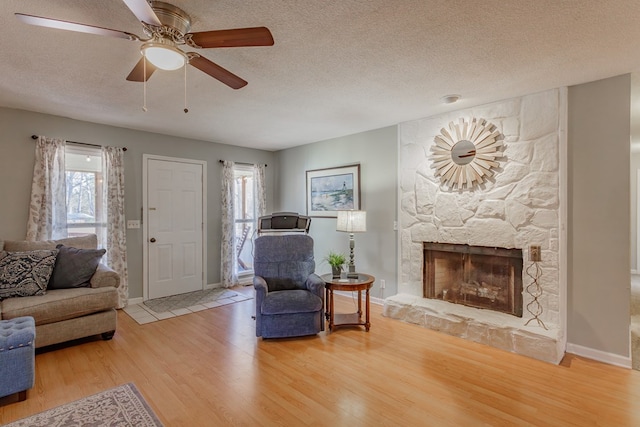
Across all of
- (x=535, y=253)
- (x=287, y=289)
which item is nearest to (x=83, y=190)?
(x=287, y=289)

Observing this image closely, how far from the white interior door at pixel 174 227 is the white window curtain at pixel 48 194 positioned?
0.99 m

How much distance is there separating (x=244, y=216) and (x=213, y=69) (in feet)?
13.1

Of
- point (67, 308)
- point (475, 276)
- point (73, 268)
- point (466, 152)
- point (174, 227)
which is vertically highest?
point (466, 152)

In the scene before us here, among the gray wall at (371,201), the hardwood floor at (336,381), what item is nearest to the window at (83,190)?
the hardwood floor at (336,381)

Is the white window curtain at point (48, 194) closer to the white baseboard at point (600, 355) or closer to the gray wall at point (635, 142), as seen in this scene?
the white baseboard at point (600, 355)

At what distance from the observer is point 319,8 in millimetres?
1761

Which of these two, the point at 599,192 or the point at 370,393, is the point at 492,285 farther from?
the point at 370,393

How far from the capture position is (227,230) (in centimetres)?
529

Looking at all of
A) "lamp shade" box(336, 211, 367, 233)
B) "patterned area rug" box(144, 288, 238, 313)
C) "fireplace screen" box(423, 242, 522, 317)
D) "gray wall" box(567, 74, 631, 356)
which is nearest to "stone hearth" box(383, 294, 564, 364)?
"fireplace screen" box(423, 242, 522, 317)

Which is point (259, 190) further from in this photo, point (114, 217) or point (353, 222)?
point (353, 222)

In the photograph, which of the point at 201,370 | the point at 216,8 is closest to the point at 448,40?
the point at 216,8

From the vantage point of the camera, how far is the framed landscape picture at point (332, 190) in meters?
4.68

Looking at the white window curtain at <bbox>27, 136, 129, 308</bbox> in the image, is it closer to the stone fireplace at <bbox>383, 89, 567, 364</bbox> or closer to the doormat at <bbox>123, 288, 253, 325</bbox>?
the doormat at <bbox>123, 288, 253, 325</bbox>

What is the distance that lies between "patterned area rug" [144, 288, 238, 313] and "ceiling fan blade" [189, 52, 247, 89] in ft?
10.8
